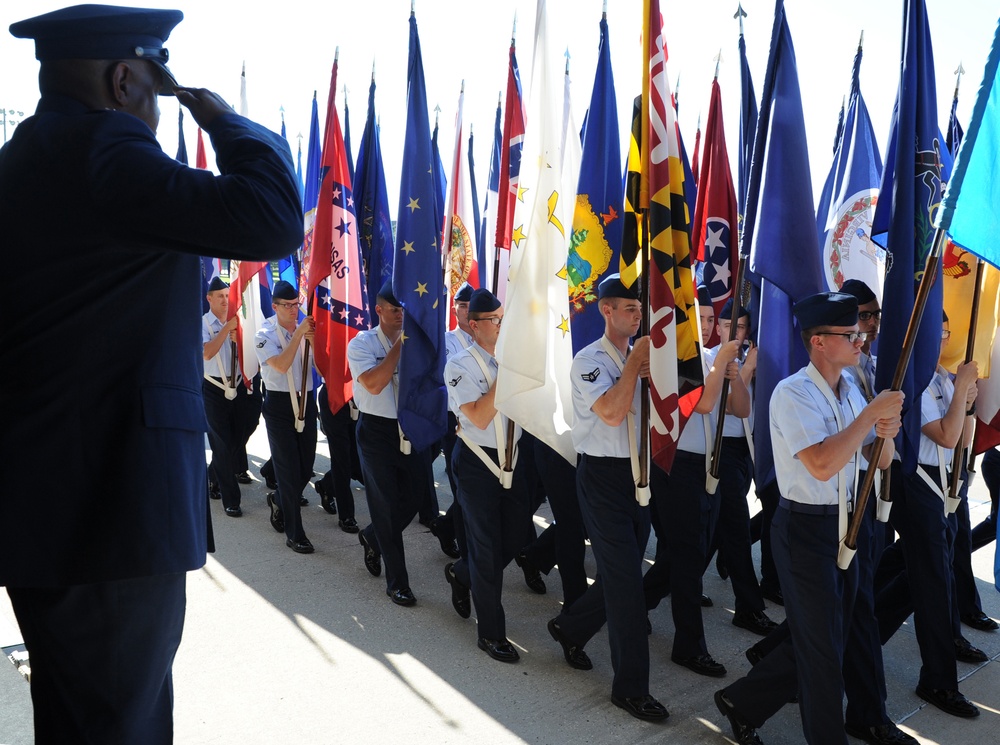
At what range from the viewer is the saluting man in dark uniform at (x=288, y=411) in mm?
7102

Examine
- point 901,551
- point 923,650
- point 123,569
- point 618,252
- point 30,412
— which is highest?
point 618,252

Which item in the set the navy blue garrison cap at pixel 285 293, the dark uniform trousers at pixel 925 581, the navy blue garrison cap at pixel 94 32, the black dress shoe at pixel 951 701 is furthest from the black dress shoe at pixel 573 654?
the navy blue garrison cap at pixel 285 293

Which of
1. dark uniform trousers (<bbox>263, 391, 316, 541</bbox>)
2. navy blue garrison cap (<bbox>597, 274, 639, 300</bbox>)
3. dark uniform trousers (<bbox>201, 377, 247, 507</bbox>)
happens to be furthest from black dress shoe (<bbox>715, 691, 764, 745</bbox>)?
dark uniform trousers (<bbox>201, 377, 247, 507</bbox>)

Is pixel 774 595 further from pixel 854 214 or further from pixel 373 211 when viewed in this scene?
pixel 373 211

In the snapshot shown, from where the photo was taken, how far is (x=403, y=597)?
5.84 m

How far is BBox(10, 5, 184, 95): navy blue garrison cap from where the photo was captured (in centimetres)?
178

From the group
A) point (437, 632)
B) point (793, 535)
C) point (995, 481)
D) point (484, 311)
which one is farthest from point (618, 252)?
point (995, 481)

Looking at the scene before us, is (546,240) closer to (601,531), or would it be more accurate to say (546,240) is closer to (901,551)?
(601,531)

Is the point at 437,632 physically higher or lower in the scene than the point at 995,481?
lower

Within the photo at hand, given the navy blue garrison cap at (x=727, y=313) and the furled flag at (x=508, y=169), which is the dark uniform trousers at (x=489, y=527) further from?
the navy blue garrison cap at (x=727, y=313)

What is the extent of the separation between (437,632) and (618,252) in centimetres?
250

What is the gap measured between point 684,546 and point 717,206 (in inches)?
84.4

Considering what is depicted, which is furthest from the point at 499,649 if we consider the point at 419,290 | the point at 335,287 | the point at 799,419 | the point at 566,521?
the point at 335,287

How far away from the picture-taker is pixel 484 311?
5.35 m
